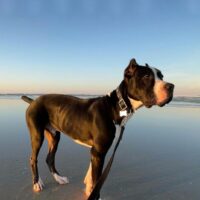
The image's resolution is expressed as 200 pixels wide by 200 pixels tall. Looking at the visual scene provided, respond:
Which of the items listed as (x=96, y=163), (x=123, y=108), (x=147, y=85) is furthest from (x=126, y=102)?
(x=96, y=163)

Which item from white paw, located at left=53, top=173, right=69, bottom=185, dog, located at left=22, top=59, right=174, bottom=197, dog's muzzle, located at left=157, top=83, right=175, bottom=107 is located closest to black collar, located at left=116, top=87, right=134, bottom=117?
dog, located at left=22, top=59, right=174, bottom=197

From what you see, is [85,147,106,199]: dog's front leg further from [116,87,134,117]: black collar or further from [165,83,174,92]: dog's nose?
[165,83,174,92]: dog's nose

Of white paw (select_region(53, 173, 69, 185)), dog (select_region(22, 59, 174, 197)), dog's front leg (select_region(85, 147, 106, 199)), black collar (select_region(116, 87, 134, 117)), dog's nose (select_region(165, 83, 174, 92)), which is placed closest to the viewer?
dog's nose (select_region(165, 83, 174, 92))

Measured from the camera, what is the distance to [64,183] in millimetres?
4535

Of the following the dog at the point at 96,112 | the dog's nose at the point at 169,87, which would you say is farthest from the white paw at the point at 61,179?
the dog's nose at the point at 169,87

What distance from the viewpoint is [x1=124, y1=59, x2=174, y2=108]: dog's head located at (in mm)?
3512

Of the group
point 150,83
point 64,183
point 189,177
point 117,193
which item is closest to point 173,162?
point 189,177

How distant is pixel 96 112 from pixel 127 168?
1621mm

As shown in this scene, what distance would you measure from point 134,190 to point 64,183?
3.40 feet

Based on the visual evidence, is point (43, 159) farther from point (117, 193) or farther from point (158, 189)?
point (158, 189)

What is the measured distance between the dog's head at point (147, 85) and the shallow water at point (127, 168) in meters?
1.37

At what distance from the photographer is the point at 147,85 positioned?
3.61 meters

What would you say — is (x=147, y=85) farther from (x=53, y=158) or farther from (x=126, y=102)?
(x=53, y=158)

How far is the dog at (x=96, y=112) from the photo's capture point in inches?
143
